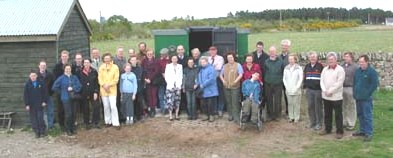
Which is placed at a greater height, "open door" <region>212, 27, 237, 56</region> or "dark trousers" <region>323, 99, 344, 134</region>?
"open door" <region>212, 27, 237, 56</region>

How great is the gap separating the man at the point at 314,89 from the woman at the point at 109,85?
152 inches

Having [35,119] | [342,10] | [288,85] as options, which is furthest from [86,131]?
[342,10]

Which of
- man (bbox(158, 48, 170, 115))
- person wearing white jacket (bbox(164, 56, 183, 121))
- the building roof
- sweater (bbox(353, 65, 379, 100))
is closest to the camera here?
sweater (bbox(353, 65, 379, 100))

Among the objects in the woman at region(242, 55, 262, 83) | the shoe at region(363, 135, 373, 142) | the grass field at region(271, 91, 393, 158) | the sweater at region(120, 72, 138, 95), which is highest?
the woman at region(242, 55, 262, 83)

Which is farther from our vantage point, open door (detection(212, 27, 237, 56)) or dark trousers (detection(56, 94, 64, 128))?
open door (detection(212, 27, 237, 56))

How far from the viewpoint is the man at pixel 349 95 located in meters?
10.0

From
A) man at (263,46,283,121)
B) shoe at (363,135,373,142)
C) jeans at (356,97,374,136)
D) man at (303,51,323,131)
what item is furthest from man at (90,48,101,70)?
shoe at (363,135,373,142)

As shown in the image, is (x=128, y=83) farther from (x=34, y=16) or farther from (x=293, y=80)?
(x=293, y=80)

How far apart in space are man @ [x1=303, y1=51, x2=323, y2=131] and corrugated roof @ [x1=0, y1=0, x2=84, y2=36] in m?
5.41

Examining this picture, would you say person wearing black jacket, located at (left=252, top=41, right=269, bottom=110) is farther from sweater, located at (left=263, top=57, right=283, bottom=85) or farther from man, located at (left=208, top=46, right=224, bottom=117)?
man, located at (left=208, top=46, right=224, bottom=117)

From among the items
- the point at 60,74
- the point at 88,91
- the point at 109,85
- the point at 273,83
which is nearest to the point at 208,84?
the point at 273,83

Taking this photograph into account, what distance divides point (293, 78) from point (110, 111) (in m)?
3.85

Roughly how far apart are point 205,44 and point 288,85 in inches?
139

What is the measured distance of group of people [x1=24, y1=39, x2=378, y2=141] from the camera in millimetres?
10430
